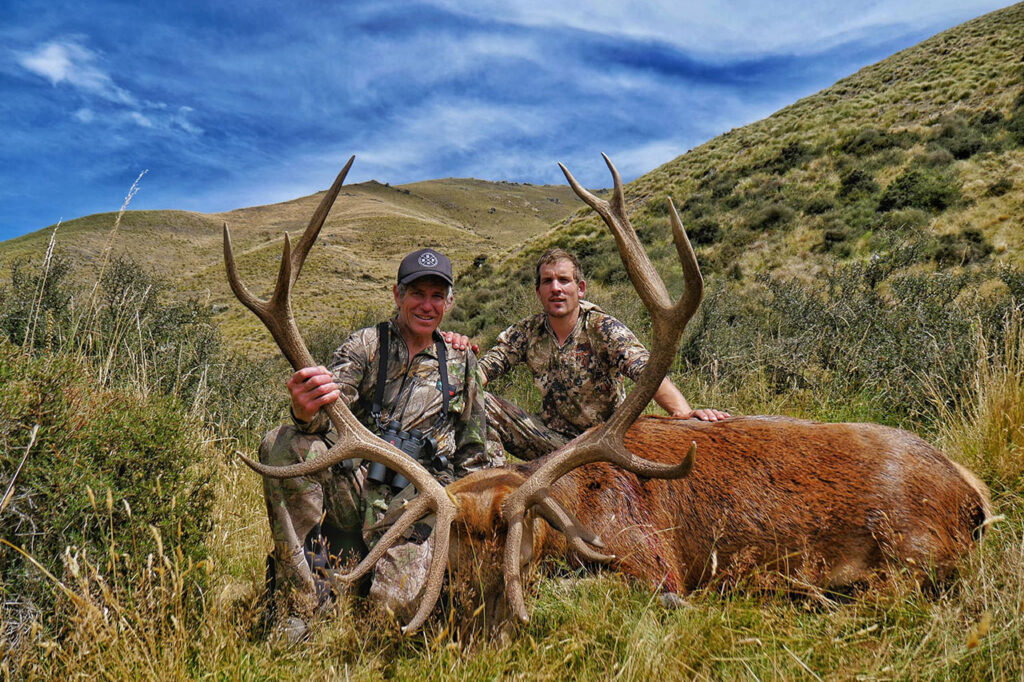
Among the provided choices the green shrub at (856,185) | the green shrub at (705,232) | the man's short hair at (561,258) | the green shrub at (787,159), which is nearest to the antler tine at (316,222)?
the man's short hair at (561,258)

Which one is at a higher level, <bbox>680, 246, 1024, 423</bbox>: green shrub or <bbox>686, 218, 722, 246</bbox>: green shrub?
<bbox>686, 218, 722, 246</bbox>: green shrub

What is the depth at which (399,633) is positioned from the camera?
99.3 inches

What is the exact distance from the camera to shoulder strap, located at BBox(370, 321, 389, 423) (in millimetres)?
3674

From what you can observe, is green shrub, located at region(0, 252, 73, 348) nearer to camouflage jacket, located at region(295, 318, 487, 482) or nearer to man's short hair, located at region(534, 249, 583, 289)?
camouflage jacket, located at region(295, 318, 487, 482)

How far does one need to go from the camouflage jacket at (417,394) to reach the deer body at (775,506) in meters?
0.69

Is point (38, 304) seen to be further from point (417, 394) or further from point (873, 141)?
point (873, 141)

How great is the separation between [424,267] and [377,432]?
109cm

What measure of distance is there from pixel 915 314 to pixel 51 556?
6.99 metres

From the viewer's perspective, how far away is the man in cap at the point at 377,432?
9.37ft

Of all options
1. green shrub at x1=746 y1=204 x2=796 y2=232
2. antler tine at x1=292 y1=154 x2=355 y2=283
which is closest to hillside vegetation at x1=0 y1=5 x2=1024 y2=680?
antler tine at x1=292 y1=154 x2=355 y2=283

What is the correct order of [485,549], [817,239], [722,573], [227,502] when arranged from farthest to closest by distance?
[817,239]
[227,502]
[722,573]
[485,549]

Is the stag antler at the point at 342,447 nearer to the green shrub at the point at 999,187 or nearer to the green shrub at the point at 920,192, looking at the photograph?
the green shrub at the point at 920,192

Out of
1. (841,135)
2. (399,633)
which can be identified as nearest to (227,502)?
(399,633)

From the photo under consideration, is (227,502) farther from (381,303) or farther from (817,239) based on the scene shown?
(381,303)
